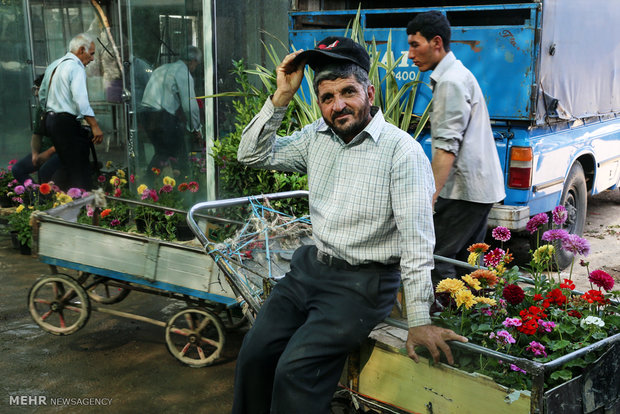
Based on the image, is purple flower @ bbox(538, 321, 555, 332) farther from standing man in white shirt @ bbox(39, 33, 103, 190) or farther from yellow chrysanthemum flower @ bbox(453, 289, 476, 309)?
Result: standing man in white shirt @ bbox(39, 33, 103, 190)

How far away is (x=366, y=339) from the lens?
255cm

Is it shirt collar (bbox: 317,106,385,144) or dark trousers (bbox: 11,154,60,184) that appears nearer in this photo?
shirt collar (bbox: 317,106,385,144)

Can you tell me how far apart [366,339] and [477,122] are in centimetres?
198

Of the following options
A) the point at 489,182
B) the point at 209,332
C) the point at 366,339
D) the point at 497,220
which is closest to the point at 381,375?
the point at 366,339

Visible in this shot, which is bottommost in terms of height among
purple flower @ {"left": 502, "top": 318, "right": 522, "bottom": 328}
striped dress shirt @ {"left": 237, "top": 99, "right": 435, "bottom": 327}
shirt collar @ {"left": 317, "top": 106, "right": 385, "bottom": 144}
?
purple flower @ {"left": 502, "top": 318, "right": 522, "bottom": 328}

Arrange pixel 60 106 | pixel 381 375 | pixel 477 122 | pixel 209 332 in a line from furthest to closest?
pixel 60 106
pixel 209 332
pixel 477 122
pixel 381 375

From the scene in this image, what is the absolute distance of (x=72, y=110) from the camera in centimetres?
688

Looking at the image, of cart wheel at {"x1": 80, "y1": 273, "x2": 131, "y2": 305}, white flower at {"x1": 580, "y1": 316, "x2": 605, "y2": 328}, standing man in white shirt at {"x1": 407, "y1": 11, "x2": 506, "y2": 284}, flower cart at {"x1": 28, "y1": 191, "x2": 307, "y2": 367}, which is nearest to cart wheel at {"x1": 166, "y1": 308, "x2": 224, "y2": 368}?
flower cart at {"x1": 28, "y1": 191, "x2": 307, "y2": 367}

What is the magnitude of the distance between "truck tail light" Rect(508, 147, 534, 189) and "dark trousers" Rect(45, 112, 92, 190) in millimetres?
4401

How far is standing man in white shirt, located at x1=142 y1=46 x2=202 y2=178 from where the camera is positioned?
22.1ft

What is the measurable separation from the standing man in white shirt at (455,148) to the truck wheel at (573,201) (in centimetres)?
243

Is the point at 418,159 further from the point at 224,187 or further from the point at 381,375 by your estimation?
the point at 224,187

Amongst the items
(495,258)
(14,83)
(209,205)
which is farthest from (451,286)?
(14,83)

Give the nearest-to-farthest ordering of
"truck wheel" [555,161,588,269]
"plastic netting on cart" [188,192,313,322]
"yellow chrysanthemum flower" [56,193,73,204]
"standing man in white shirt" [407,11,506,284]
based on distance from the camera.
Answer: "plastic netting on cart" [188,192,313,322] < "standing man in white shirt" [407,11,506,284] < "yellow chrysanthemum flower" [56,193,73,204] < "truck wheel" [555,161,588,269]
